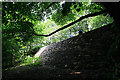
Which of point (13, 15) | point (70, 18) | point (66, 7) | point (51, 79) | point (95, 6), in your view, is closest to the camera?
point (66, 7)

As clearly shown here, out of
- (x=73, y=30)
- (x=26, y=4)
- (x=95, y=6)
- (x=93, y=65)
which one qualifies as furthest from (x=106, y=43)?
(x=73, y=30)

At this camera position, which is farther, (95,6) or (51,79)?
(95,6)

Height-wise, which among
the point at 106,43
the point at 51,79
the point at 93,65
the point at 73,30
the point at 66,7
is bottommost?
the point at 51,79

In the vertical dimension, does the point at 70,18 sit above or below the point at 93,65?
above

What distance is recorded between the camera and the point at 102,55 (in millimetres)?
4656

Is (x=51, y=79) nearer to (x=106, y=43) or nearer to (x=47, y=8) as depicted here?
(x=106, y=43)

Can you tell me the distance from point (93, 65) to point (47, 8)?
4651 mm

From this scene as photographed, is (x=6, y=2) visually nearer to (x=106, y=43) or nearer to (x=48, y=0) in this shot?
(x=48, y=0)

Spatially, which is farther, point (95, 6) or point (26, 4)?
point (95, 6)

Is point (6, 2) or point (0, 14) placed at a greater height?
point (6, 2)

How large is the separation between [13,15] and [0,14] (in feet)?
2.21

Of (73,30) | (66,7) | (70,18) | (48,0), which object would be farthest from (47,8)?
(73,30)

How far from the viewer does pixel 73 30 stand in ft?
74.4

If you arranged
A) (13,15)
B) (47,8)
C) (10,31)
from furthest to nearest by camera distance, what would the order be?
(47,8)
(10,31)
(13,15)
